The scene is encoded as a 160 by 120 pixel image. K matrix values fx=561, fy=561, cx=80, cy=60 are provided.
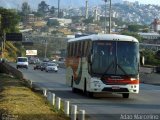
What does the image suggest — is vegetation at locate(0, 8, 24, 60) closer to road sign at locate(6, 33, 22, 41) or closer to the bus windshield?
road sign at locate(6, 33, 22, 41)

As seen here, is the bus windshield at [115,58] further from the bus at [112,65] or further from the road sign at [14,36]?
the road sign at [14,36]

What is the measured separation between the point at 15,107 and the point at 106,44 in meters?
10.5

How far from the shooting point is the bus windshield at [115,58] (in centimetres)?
2630

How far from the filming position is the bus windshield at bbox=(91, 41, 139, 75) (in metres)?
26.3

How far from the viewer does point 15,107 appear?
55.4ft

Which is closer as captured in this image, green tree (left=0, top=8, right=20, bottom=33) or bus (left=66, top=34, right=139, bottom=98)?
bus (left=66, top=34, right=139, bottom=98)

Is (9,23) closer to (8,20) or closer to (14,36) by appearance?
(8,20)

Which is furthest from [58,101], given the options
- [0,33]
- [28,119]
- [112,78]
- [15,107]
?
[0,33]

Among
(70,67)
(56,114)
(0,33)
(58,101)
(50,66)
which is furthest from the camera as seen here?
(0,33)

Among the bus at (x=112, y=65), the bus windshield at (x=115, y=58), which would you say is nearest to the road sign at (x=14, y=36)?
the bus at (x=112, y=65)

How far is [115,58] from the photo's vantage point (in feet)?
86.4

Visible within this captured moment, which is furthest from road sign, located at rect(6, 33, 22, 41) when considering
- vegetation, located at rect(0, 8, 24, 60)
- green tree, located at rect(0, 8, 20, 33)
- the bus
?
the bus

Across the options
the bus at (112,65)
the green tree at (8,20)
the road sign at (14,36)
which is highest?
the green tree at (8,20)

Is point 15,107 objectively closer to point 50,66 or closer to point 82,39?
point 82,39
